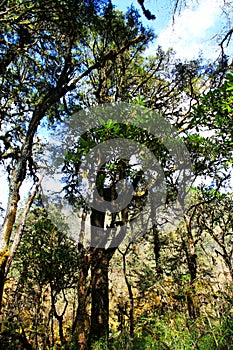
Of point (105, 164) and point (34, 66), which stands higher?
point (34, 66)

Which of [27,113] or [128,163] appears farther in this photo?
Result: [27,113]

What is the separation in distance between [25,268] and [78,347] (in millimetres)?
3253

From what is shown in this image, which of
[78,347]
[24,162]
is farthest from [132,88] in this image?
[78,347]

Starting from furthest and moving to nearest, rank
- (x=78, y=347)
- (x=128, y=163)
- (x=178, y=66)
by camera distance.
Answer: (x=178, y=66) < (x=78, y=347) < (x=128, y=163)

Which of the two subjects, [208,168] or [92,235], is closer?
[208,168]

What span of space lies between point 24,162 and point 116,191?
445cm

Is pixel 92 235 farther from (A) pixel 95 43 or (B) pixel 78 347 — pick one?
(A) pixel 95 43

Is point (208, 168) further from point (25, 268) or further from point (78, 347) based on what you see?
point (25, 268)

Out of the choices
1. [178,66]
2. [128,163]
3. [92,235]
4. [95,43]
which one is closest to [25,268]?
[92,235]

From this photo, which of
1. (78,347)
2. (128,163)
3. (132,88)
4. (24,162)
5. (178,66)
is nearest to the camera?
(24,162)

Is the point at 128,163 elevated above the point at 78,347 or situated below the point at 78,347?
above

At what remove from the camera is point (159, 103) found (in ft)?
29.2

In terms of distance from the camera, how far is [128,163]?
595 cm

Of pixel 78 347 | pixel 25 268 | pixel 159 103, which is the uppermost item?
pixel 159 103
